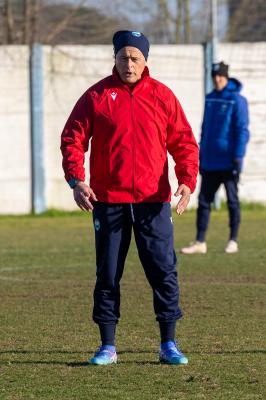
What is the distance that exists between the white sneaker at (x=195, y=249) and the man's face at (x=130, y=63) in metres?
6.95

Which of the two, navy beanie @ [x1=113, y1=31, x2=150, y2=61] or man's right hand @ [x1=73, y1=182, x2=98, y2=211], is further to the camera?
navy beanie @ [x1=113, y1=31, x2=150, y2=61]

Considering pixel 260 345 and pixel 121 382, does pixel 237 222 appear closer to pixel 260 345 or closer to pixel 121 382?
pixel 260 345

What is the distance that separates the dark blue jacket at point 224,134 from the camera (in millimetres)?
13922

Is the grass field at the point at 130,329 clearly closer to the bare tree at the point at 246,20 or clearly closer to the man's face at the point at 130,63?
the man's face at the point at 130,63

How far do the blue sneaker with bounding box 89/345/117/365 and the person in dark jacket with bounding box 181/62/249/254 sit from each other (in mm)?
6716

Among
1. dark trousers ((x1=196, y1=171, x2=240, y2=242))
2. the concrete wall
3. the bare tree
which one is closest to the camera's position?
dark trousers ((x1=196, y1=171, x2=240, y2=242))

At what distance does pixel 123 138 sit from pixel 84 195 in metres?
0.40

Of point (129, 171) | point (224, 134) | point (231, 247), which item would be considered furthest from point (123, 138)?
point (231, 247)

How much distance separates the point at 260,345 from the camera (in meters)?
7.88

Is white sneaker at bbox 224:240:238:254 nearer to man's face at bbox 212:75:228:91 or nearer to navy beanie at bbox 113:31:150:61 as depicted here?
man's face at bbox 212:75:228:91

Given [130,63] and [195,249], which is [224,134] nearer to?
[195,249]

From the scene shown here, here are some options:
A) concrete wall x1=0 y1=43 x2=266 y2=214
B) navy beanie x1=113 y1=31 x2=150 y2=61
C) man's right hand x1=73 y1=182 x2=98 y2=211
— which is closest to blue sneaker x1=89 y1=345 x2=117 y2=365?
man's right hand x1=73 y1=182 x2=98 y2=211

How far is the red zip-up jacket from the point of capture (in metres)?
7.10

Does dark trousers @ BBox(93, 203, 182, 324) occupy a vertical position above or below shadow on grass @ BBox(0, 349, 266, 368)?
above
